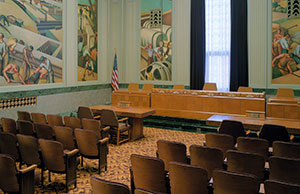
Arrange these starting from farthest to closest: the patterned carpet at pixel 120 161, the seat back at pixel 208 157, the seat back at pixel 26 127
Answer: the seat back at pixel 26 127 < the patterned carpet at pixel 120 161 < the seat back at pixel 208 157

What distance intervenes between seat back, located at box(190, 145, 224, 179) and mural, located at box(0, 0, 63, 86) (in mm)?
6522

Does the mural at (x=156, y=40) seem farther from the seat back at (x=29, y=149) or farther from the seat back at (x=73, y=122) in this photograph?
the seat back at (x=29, y=149)

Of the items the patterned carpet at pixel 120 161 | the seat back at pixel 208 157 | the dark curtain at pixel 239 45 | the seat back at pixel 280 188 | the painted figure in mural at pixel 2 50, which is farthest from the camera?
the dark curtain at pixel 239 45

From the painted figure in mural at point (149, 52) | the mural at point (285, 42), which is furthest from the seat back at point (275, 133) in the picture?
the painted figure in mural at point (149, 52)

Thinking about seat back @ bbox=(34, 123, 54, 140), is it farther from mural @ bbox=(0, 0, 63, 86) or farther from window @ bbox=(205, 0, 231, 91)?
window @ bbox=(205, 0, 231, 91)

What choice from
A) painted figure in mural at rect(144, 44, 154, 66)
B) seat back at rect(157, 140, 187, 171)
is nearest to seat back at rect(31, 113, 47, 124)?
seat back at rect(157, 140, 187, 171)

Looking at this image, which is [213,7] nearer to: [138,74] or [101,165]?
[138,74]

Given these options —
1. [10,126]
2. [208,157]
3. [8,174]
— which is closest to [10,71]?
[10,126]

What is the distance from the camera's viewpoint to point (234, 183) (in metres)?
2.86

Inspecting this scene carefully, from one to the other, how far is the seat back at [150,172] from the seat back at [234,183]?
739mm

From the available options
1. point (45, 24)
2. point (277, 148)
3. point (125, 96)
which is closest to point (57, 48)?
point (45, 24)

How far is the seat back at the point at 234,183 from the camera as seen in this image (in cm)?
278

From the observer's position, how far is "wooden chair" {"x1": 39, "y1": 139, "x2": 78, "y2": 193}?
4.28 m

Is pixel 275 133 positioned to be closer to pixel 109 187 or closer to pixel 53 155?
pixel 109 187
